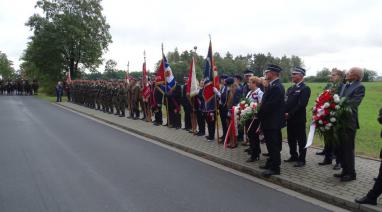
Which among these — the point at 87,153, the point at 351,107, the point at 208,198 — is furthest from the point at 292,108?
the point at 87,153

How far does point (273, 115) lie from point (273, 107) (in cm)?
16

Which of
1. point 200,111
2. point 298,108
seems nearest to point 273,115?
point 298,108

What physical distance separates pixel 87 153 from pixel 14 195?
365 centimetres

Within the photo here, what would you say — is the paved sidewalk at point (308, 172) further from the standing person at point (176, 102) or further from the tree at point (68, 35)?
the tree at point (68, 35)

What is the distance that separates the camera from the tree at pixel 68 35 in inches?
1961

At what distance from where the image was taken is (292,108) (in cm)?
858

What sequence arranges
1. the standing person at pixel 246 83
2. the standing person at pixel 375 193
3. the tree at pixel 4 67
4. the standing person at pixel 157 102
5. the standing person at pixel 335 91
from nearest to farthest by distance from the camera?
1. the standing person at pixel 375 193
2. the standing person at pixel 335 91
3. the standing person at pixel 246 83
4. the standing person at pixel 157 102
5. the tree at pixel 4 67

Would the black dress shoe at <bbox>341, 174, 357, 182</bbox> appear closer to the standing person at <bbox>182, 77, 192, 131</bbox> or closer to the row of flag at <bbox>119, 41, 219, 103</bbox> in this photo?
the row of flag at <bbox>119, 41, 219, 103</bbox>

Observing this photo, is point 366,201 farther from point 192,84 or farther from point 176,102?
point 176,102

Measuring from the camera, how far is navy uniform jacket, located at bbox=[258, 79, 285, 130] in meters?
7.77

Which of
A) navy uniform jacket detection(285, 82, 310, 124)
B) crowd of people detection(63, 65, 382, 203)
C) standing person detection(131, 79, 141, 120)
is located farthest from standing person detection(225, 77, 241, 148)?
standing person detection(131, 79, 141, 120)

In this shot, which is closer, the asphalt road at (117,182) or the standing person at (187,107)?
the asphalt road at (117,182)

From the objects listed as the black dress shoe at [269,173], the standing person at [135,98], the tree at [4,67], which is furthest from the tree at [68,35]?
the tree at [4,67]

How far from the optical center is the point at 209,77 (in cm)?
1190
